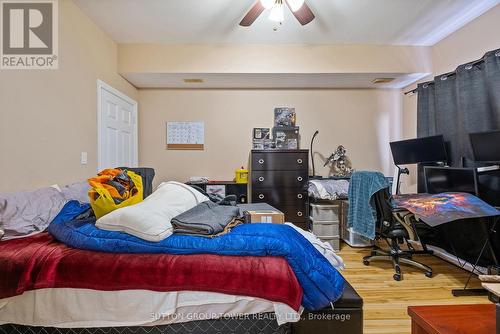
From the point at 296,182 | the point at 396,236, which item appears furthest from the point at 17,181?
the point at 396,236

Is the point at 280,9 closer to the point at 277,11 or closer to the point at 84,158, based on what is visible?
the point at 277,11

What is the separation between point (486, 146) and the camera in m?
2.29

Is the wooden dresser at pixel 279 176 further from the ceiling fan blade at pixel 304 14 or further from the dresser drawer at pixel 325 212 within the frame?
the ceiling fan blade at pixel 304 14

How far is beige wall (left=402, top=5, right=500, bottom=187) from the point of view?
2.52 m

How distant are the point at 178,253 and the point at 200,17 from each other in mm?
2472

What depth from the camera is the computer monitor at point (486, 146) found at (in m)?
2.21

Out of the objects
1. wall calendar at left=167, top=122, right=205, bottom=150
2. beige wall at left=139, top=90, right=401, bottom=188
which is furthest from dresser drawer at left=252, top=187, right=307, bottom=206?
wall calendar at left=167, top=122, right=205, bottom=150

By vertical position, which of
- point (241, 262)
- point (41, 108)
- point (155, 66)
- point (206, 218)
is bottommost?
point (241, 262)

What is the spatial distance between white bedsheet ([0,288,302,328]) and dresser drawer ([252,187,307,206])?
7.78 ft

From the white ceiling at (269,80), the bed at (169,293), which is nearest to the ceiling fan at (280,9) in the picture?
the white ceiling at (269,80)

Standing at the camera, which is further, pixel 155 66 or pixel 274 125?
pixel 274 125

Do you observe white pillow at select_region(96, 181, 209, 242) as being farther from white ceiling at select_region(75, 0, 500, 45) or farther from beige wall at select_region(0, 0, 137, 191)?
white ceiling at select_region(75, 0, 500, 45)

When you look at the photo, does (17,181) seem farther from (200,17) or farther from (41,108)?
(200,17)

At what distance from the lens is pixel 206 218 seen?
58.5 inches
